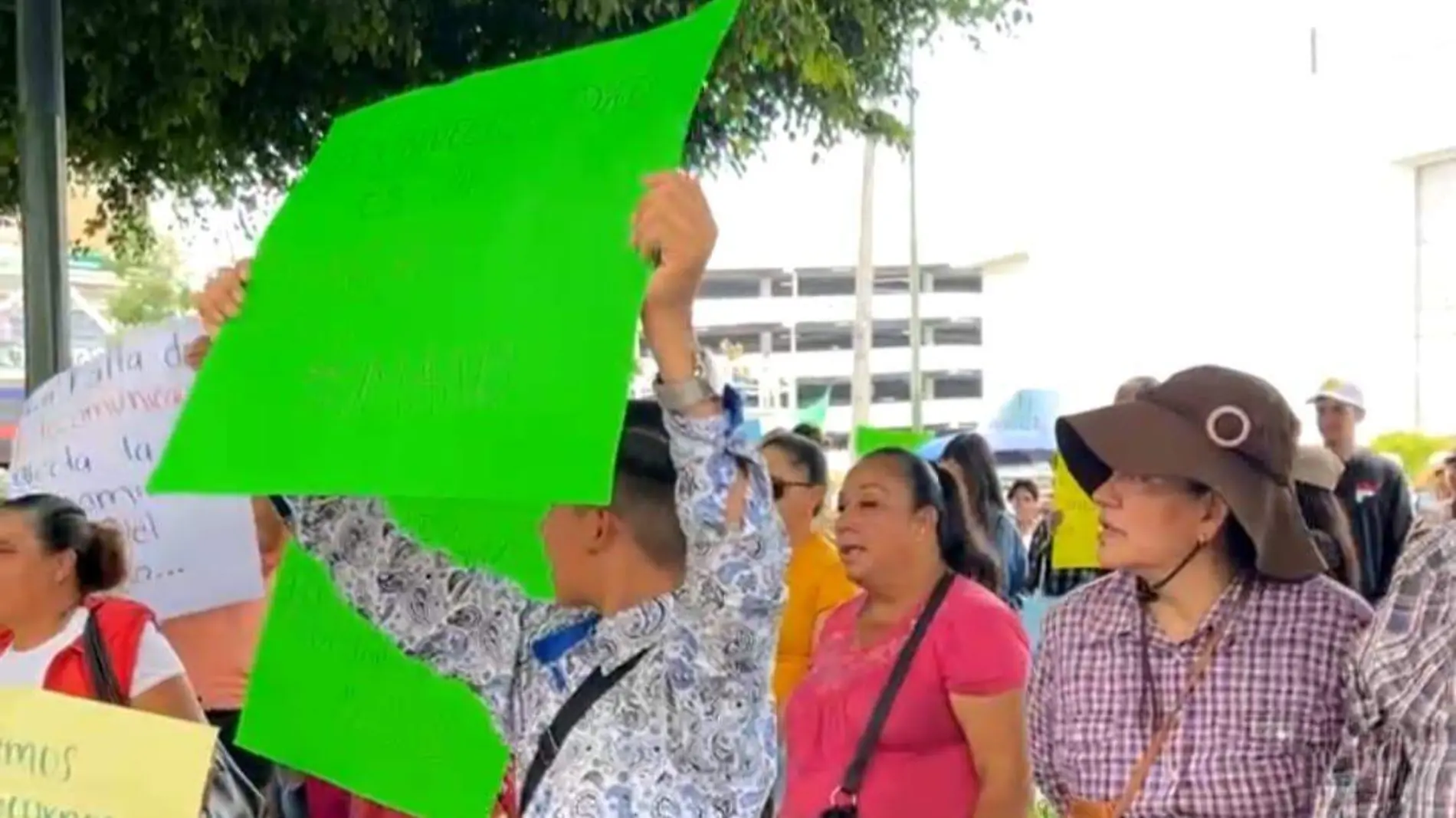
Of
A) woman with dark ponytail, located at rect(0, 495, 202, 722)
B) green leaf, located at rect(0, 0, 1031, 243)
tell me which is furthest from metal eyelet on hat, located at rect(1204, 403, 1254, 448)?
green leaf, located at rect(0, 0, 1031, 243)

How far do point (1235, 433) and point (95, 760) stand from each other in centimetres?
179

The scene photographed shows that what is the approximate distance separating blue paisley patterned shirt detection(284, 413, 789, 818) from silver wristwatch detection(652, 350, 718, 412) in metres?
0.02

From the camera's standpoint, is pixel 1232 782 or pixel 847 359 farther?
pixel 847 359

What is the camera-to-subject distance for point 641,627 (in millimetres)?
2049

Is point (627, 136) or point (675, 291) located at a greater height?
point (627, 136)

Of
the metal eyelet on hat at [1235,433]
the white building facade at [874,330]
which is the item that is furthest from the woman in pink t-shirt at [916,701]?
the white building facade at [874,330]

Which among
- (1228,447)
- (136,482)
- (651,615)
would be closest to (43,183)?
(136,482)

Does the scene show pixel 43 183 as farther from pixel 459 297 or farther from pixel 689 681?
pixel 689 681

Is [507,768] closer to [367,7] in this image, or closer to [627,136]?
[627,136]

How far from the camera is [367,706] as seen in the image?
7.91 ft

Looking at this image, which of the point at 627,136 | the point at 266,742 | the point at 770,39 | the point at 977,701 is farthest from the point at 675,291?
the point at 770,39

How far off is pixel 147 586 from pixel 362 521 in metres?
1.57

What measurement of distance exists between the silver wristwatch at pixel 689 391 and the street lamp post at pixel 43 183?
2971 millimetres

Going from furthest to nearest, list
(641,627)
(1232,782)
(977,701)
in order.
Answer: (977,701), (1232,782), (641,627)
